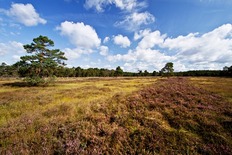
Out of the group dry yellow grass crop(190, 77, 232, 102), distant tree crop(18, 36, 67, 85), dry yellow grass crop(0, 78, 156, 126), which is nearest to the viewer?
dry yellow grass crop(0, 78, 156, 126)

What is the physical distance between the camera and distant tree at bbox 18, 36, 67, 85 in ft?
80.7

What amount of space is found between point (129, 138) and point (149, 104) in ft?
14.7

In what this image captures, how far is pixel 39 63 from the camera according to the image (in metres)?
25.0

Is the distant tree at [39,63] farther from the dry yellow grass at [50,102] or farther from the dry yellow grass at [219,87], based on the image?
the dry yellow grass at [219,87]

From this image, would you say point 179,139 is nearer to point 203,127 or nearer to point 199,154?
point 199,154

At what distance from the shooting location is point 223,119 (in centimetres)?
562

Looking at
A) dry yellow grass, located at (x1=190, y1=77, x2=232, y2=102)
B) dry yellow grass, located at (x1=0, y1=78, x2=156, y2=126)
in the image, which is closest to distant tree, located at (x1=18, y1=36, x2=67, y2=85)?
dry yellow grass, located at (x1=0, y1=78, x2=156, y2=126)

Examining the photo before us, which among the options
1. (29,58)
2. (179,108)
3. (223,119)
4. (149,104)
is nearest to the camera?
(223,119)

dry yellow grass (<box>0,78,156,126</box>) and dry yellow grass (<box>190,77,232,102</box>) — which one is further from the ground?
dry yellow grass (<box>190,77,232,102</box>)

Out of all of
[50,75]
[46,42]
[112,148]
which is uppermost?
[46,42]

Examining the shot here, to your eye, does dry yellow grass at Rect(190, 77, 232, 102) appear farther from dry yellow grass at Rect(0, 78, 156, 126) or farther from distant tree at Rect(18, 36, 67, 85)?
distant tree at Rect(18, 36, 67, 85)

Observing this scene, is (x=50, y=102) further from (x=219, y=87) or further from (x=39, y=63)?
(x=219, y=87)

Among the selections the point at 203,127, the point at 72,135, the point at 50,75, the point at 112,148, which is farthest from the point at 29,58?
the point at 203,127

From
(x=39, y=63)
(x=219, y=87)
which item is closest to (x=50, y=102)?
(x=39, y=63)
